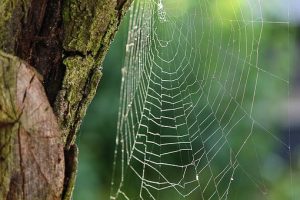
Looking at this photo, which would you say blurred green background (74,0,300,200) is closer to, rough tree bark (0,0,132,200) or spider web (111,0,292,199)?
spider web (111,0,292,199)

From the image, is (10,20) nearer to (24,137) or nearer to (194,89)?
(24,137)

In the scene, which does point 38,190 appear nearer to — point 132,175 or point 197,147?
point 197,147

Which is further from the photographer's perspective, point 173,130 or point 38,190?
point 173,130

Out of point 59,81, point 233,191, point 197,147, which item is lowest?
point 233,191

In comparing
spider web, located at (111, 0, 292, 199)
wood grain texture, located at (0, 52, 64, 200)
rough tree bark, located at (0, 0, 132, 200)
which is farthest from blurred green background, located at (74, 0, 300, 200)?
wood grain texture, located at (0, 52, 64, 200)

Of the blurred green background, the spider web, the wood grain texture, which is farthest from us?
the blurred green background

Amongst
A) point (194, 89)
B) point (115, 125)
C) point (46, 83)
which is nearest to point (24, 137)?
point (46, 83)

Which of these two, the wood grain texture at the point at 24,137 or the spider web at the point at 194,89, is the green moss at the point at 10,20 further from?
the spider web at the point at 194,89

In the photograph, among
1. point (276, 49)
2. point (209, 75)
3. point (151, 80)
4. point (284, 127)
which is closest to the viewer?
point (151, 80)

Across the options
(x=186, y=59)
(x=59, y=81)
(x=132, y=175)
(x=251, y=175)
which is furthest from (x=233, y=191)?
(x=59, y=81)
